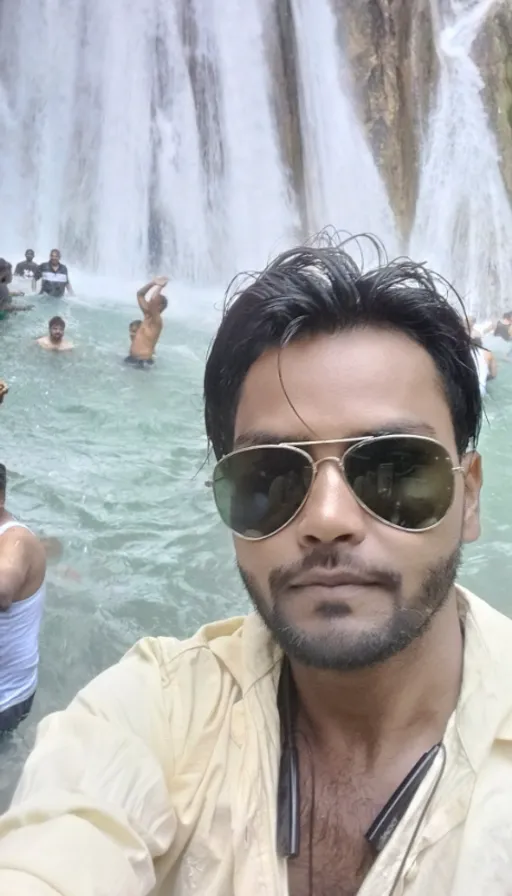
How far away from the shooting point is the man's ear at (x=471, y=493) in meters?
1.17

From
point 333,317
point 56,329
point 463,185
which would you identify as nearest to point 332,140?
point 463,185

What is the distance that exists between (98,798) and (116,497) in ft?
14.7

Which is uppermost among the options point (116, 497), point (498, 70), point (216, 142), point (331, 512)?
point (498, 70)

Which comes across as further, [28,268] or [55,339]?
[28,268]

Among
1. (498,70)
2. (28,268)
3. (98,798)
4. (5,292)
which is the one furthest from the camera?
(498,70)

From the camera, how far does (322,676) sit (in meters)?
1.03

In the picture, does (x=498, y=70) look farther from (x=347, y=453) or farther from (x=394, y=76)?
(x=347, y=453)

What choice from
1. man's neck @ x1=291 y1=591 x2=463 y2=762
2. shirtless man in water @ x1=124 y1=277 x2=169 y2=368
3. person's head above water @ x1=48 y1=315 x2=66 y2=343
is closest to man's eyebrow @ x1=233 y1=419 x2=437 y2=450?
man's neck @ x1=291 y1=591 x2=463 y2=762

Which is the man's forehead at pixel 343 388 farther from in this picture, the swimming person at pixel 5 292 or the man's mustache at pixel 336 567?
the swimming person at pixel 5 292

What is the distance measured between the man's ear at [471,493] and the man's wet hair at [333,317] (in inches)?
1.1

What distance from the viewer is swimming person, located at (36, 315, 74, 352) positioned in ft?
24.9

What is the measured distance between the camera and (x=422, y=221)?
1046 cm

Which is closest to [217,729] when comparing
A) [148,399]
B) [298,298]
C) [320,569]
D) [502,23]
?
[320,569]

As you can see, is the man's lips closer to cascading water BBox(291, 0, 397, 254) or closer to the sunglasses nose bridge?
the sunglasses nose bridge
